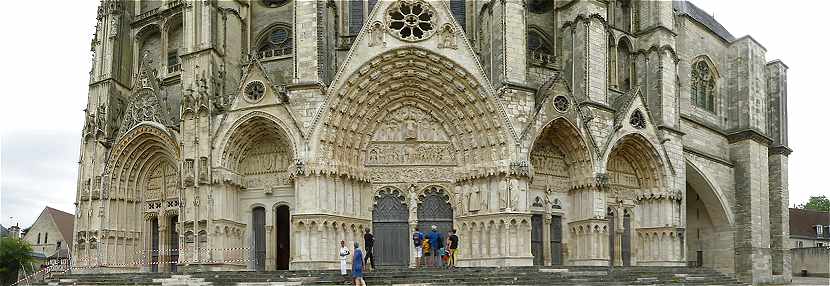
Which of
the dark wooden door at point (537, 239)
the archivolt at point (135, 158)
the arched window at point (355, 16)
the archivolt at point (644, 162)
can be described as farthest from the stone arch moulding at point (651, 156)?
A: the archivolt at point (135, 158)

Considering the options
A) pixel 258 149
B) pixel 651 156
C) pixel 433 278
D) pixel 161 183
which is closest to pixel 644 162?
pixel 651 156

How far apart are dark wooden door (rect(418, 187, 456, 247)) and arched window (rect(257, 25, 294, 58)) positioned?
7124 mm

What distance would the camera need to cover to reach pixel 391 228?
24.8 meters

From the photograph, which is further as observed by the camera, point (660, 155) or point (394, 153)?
point (660, 155)

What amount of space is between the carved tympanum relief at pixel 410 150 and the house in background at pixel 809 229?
40.4 metres

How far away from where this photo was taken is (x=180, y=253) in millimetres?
24141

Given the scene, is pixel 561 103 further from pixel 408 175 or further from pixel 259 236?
pixel 259 236

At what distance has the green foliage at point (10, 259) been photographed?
38.1 meters

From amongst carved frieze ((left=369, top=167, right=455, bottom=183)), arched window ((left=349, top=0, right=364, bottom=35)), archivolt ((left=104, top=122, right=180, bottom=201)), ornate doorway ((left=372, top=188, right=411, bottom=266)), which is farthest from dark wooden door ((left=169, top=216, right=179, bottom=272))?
arched window ((left=349, top=0, right=364, bottom=35))

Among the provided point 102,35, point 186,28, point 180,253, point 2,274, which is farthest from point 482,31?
point 2,274

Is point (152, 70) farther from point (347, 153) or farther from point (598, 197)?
point (598, 197)

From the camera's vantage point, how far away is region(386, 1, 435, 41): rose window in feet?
78.8

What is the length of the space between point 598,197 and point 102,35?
19.1m

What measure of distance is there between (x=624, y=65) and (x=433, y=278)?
45.6 ft
